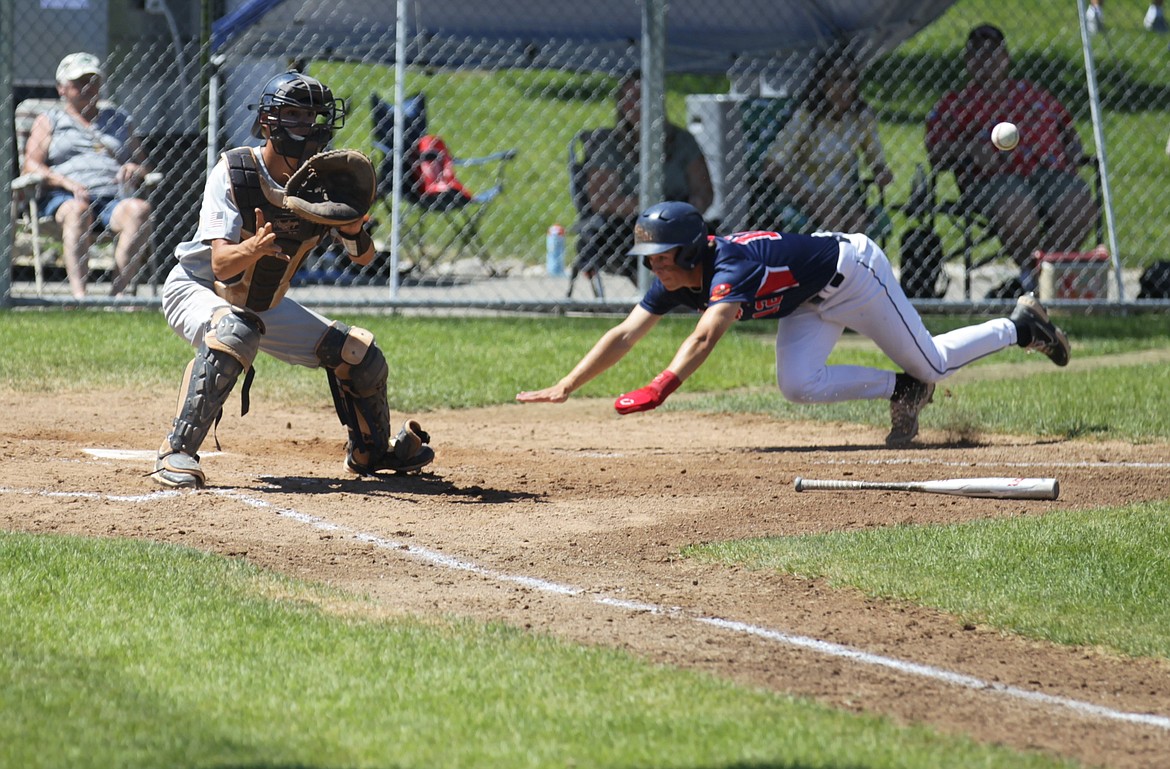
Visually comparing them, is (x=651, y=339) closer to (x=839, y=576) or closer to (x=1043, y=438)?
(x=1043, y=438)

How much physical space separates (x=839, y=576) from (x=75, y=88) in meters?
8.49

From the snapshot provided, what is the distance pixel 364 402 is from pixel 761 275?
195cm

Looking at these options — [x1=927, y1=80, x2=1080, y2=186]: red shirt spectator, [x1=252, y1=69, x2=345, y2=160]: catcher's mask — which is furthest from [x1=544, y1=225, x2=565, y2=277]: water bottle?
[x1=252, y1=69, x2=345, y2=160]: catcher's mask

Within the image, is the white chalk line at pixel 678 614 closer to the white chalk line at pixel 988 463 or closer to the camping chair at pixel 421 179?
the white chalk line at pixel 988 463

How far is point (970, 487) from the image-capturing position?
6.20 meters

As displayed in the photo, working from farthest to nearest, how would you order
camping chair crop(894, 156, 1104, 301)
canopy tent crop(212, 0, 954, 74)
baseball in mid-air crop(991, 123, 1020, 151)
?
canopy tent crop(212, 0, 954, 74) → camping chair crop(894, 156, 1104, 301) → baseball in mid-air crop(991, 123, 1020, 151)

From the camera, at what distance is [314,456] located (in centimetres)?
707

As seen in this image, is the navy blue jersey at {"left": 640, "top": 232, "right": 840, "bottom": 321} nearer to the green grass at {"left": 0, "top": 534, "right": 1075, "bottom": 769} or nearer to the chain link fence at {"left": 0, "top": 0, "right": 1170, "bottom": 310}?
the green grass at {"left": 0, "top": 534, "right": 1075, "bottom": 769}

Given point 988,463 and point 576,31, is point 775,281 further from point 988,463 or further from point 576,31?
point 576,31

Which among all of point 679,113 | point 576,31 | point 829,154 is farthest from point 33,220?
point 679,113

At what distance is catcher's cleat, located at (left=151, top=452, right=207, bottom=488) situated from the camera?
587 centimetres

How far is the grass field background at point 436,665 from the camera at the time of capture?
3246mm

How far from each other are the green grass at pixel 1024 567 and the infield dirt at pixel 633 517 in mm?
126

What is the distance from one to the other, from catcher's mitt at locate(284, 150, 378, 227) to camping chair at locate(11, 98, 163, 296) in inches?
235
